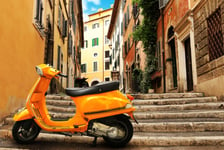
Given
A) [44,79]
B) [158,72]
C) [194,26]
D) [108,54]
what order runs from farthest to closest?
[108,54], [158,72], [194,26], [44,79]

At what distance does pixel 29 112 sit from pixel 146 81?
9.73m

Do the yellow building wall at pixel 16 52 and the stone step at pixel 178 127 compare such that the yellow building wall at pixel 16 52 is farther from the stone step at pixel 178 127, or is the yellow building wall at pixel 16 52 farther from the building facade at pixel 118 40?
the building facade at pixel 118 40

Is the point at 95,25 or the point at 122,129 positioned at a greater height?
the point at 95,25

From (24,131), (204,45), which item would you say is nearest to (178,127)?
(24,131)

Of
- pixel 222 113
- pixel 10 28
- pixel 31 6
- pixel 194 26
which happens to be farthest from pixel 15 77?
pixel 194 26

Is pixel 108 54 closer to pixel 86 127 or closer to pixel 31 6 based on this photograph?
pixel 31 6

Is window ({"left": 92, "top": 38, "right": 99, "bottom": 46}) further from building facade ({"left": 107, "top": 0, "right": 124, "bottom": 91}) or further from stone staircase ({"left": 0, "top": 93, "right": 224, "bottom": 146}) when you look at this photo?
stone staircase ({"left": 0, "top": 93, "right": 224, "bottom": 146})

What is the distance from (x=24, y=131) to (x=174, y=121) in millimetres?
2685

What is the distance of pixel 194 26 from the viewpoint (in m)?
7.68

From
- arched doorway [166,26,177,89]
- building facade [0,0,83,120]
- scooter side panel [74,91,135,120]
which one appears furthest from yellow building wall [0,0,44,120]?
arched doorway [166,26,177,89]

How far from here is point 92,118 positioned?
9.88 ft

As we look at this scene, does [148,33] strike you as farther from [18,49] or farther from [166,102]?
[18,49]

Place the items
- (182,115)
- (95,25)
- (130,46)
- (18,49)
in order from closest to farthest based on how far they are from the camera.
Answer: (182,115) → (18,49) → (130,46) → (95,25)

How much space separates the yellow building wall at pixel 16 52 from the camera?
14.0 ft
